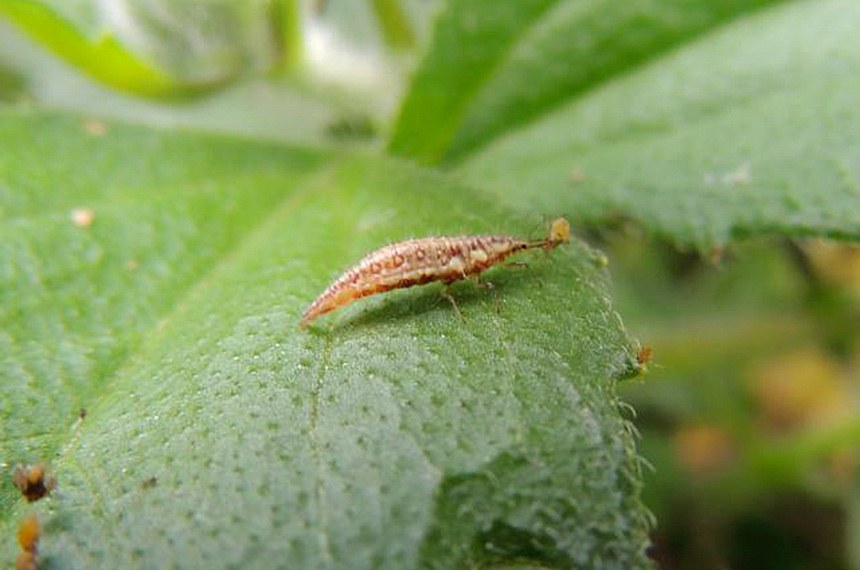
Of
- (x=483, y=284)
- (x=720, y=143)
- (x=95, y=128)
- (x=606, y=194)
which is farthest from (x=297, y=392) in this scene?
(x=95, y=128)

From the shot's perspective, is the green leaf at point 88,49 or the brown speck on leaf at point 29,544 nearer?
the brown speck on leaf at point 29,544

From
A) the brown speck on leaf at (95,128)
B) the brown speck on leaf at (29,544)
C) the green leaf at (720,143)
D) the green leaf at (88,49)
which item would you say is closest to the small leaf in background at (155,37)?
the green leaf at (88,49)

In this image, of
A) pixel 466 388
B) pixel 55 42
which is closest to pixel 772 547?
pixel 466 388

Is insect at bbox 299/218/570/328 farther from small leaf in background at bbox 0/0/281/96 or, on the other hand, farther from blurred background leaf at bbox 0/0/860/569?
small leaf in background at bbox 0/0/281/96

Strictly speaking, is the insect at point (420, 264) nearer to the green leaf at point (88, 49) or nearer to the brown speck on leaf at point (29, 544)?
the brown speck on leaf at point (29, 544)

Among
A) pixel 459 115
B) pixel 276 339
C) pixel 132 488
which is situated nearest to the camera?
pixel 132 488

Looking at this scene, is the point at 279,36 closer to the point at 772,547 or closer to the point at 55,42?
the point at 55,42
